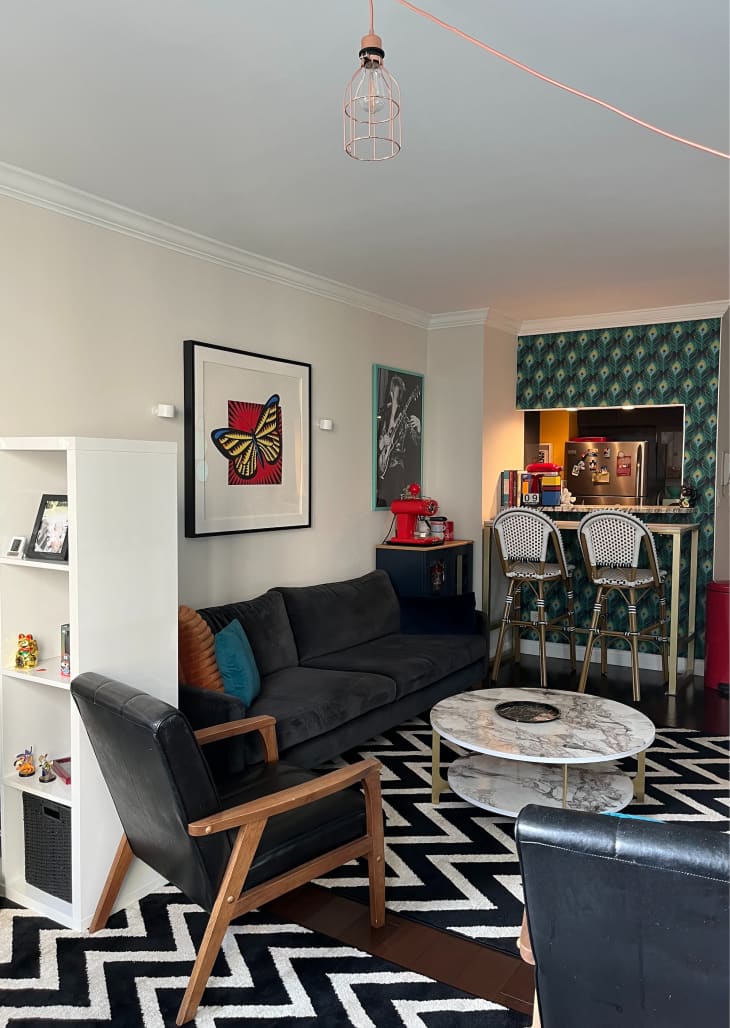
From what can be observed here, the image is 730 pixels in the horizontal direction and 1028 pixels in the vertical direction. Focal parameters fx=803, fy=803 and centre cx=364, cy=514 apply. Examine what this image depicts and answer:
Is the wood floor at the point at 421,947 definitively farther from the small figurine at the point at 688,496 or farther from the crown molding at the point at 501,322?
the crown molding at the point at 501,322

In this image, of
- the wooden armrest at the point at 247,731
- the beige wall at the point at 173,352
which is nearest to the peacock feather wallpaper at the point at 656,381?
the beige wall at the point at 173,352

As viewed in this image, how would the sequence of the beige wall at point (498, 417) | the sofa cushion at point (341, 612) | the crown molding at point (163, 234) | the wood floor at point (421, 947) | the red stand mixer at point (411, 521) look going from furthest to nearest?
the beige wall at point (498, 417) → the red stand mixer at point (411, 521) → the sofa cushion at point (341, 612) → the crown molding at point (163, 234) → the wood floor at point (421, 947)

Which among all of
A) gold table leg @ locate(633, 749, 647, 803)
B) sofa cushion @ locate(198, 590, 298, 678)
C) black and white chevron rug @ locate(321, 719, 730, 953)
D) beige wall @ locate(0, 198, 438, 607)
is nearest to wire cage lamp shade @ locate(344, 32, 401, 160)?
beige wall @ locate(0, 198, 438, 607)

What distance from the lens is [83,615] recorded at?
2.58 metres

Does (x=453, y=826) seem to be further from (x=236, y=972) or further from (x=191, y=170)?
(x=191, y=170)

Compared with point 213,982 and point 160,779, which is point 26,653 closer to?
point 160,779

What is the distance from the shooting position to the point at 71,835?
8.63ft

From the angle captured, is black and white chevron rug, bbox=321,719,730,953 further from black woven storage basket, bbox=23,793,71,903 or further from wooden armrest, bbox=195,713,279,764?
black woven storage basket, bbox=23,793,71,903

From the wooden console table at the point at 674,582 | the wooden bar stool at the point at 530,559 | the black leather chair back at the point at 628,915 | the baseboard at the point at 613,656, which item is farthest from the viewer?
the baseboard at the point at 613,656

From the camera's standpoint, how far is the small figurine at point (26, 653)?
2861 mm

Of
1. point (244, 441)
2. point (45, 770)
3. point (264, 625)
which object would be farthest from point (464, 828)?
point (244, 441)

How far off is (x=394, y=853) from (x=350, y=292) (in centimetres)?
341

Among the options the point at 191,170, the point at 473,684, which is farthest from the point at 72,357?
the point at 473,684

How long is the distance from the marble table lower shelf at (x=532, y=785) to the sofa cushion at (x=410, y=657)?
1.89 ft
